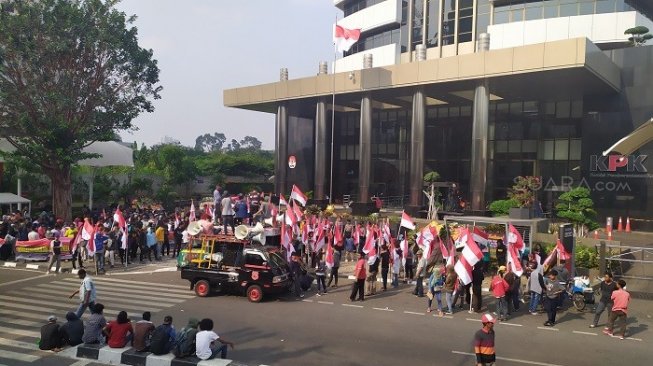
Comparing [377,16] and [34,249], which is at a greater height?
[377,16]

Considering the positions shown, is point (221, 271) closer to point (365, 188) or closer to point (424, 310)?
point (424, 310)

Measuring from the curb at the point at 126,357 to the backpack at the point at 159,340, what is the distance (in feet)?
0.32

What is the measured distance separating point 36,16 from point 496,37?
31.2m

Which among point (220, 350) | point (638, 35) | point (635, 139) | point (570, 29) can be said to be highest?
point (570, 29)

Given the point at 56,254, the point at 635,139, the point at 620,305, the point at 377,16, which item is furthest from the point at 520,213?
the point at 377,16

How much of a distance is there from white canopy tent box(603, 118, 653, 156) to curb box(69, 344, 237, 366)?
13.2 m

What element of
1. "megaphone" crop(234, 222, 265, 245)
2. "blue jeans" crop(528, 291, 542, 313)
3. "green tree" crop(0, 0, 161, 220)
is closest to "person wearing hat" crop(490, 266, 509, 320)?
"blue jeans" crop(528, 291, 542, 313)

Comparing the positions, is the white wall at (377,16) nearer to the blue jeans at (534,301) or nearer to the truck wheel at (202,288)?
the blue jeans at (534,301)

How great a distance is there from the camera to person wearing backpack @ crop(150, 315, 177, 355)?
1005cm

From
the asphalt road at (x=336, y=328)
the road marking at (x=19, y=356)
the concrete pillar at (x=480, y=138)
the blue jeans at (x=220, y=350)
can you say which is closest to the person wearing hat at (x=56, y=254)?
the asphalt road at (x=336, y=328)

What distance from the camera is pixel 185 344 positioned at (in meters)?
9.85

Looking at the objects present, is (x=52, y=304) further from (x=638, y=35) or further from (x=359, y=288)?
(x=638, y=35)

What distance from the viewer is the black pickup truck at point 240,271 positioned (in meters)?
16.0

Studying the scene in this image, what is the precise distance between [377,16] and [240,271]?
35752mm
